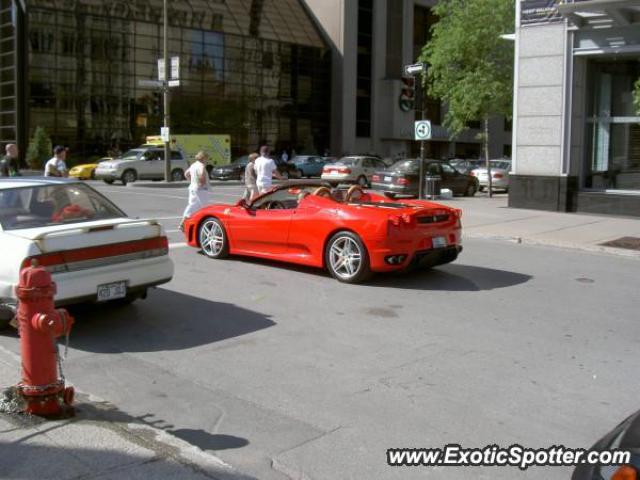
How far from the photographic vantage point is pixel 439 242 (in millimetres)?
9117

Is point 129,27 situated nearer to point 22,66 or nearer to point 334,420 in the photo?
point 22,66

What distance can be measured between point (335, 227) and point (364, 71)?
54.6 metres

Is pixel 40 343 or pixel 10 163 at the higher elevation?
pixel 10 163

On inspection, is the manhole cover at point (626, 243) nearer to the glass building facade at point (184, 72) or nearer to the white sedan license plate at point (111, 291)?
the white sedan license plate at point (111, 291)

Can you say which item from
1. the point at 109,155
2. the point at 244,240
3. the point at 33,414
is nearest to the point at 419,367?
the point at 33,414

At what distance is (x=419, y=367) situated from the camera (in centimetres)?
573

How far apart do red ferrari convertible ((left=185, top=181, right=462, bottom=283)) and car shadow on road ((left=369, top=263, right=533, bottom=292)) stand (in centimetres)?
28

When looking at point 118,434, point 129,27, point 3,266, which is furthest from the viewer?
point 129,27

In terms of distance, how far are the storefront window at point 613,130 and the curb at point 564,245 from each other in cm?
604

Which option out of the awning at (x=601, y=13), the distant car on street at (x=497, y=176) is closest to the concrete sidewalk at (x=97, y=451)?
the awning at (x=601, y=13)

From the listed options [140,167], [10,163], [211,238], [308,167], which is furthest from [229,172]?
[211,238]

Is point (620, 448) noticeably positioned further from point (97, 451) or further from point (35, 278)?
point (35, 278)

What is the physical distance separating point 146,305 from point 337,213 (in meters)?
2.73

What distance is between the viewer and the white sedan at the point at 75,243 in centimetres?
627
